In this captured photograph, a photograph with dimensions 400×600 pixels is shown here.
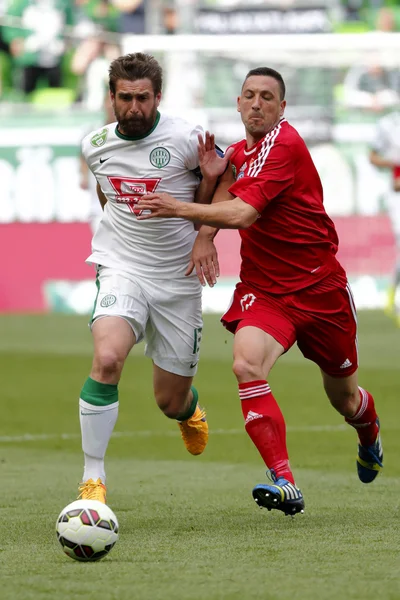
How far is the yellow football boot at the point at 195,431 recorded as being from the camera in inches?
291

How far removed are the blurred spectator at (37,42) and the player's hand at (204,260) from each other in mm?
19125

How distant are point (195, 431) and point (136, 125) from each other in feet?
6.72

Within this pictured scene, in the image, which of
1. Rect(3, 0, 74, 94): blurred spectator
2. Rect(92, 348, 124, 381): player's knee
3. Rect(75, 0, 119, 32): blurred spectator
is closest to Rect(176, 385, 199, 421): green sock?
Rect(92, 348, 124, 381): player's knee

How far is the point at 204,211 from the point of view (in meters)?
5.82

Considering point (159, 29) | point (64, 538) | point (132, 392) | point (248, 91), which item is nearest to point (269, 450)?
point (64, 538)

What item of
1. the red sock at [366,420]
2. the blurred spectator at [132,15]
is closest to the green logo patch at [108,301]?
the red sock at [366,420]

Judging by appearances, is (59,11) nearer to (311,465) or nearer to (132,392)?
(132,392)

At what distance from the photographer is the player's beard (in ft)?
20.2

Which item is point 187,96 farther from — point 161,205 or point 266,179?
point 161,205

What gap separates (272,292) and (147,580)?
2.18 metres

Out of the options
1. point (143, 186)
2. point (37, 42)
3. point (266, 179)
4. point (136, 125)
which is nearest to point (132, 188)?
point (143, 186)

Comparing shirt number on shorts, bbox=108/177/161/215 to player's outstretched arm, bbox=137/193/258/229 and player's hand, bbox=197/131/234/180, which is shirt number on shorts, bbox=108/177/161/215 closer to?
player's hand, bbox=197/131/234/180

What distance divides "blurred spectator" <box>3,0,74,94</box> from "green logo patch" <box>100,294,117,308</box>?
63.0 ft

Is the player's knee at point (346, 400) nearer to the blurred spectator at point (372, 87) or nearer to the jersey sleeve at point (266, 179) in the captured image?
the jersey sleeve at point (266, 179)
